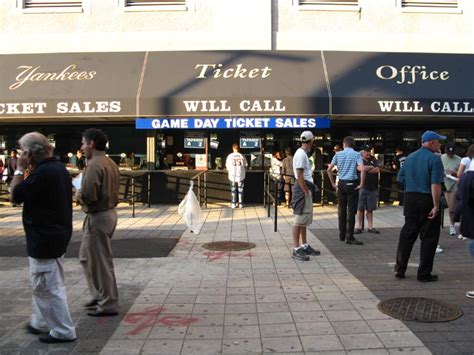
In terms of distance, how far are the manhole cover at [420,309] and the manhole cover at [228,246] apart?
10.4 feet

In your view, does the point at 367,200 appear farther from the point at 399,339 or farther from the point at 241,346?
the point at 241,346

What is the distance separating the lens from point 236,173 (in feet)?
42.4

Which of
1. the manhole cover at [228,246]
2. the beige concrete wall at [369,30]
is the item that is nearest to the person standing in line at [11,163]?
the manhole cover at [228,246]

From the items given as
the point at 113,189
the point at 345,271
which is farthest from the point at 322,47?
the point at 113,189

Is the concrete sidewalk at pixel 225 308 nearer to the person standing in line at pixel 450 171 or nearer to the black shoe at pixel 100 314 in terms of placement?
the black shoe at pixel 100 314

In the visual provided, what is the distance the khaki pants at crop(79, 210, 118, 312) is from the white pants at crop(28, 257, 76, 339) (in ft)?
2.24

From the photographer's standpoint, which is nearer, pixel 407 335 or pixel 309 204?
pixel 407 335

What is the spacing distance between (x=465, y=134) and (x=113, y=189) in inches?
483

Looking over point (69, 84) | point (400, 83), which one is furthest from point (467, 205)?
point (69, 84)

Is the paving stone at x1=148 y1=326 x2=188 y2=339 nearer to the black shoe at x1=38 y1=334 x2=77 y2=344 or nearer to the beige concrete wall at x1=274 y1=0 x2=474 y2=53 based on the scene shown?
the black shoe at x1=38 y1=334 x2=77 y2=344

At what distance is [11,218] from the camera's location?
37.5ft

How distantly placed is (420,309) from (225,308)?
1902 mm

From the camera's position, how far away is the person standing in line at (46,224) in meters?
3.96

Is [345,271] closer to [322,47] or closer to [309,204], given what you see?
[309,204]
